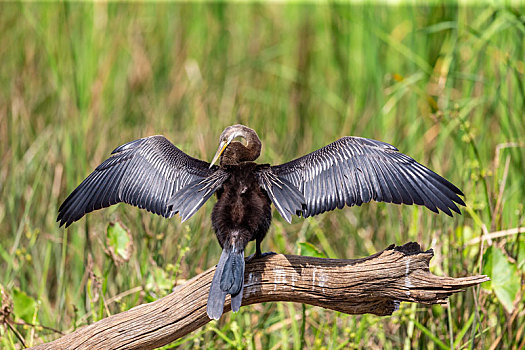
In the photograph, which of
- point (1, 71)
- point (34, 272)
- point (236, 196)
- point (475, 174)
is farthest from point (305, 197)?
point (1, 71)

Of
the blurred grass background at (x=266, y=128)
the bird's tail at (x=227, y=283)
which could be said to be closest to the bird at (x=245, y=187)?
the bird's tail at (x=227, y=283)

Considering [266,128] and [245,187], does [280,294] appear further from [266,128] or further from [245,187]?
[266,128]

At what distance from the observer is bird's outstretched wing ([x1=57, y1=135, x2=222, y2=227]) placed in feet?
9.05

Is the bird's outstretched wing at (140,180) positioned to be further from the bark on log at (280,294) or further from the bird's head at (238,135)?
the bark on log at (280,294)

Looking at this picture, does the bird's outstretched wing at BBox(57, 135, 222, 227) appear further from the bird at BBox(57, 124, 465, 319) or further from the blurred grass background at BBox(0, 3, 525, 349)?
the blurred grass background at BBox(0, 3, 525, 349)

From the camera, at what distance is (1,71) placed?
5699 millimetres

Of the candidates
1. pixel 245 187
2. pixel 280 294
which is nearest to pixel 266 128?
pixel 245 187

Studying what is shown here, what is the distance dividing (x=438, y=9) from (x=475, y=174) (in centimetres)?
215

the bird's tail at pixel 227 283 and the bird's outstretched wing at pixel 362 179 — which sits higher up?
the bird's outstretched wing at pixel 362 179

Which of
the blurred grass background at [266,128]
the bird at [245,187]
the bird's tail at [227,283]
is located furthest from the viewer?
the blurred grass background at [266,128]

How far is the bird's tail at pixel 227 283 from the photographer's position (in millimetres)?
2346

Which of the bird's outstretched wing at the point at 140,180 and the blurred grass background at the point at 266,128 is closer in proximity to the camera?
the bird's outstretched wing at the point at 140,180

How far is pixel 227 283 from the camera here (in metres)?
2.37

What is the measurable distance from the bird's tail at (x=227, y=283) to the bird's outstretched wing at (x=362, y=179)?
334mm
